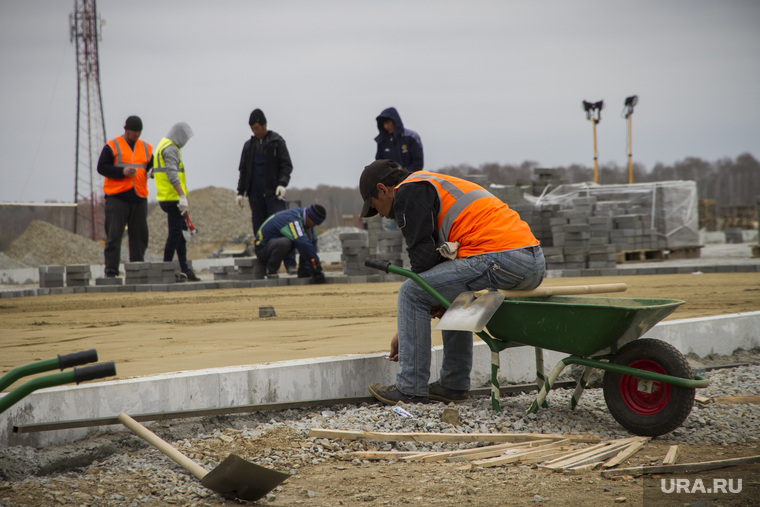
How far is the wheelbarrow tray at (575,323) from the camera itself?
11.7ft

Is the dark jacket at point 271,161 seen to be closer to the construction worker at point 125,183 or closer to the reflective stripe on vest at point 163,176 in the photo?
the reflective stripe on vest at point 163,176

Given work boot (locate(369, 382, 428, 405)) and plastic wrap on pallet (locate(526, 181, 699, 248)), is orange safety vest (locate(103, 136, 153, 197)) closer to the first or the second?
work boot (locate(369, 382, 428, 405))

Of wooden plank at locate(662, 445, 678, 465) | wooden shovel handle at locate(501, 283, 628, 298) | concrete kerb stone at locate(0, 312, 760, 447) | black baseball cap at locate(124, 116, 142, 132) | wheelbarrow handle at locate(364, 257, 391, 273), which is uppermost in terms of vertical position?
black baseball cap at locate(124, 116, 142, 132)

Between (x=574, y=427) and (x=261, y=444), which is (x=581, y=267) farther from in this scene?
(x=261, y=444)

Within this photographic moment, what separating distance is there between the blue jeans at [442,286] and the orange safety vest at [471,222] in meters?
0.06

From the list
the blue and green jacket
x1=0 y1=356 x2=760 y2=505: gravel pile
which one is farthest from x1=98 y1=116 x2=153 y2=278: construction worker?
x1=0 y1=356 x2=760 y2=505: gravel pile

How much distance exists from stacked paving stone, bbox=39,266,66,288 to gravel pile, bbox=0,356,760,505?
8491mm

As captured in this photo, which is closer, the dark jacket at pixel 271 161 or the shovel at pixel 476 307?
the shovel at pixel 476 307

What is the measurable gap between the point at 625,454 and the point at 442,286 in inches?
51.2

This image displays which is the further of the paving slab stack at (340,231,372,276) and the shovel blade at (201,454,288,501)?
the paving slab stack at (340,231,372,276)

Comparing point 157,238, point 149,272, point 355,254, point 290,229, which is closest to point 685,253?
point 355,254

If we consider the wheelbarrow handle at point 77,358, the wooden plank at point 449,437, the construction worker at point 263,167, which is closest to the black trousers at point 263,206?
the construction worker at point 263,167

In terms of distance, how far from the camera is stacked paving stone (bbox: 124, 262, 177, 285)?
10914 mm

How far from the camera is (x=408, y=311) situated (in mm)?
4176
